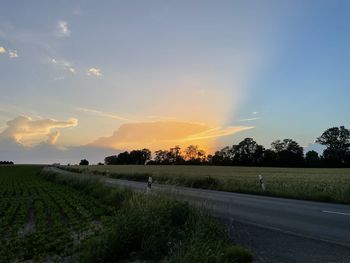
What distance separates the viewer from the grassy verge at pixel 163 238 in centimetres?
752

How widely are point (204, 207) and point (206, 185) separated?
58.6ft

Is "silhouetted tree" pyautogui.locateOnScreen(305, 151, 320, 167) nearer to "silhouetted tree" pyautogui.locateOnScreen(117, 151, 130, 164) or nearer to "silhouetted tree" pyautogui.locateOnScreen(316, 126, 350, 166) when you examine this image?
"silhouetted tree" pyautogui.locateOnScreen(316, 126, 350, 166)

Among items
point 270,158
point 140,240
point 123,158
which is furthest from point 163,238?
point 123,158

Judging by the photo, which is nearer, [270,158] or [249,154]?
[270,158]

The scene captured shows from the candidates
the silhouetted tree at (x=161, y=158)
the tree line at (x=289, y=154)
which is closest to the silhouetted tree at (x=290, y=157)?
the tree line at (x=289, y=154)

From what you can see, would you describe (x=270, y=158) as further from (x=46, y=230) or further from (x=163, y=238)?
(x=163, y=238)

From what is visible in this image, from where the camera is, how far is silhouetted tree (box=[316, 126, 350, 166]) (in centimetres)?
12925

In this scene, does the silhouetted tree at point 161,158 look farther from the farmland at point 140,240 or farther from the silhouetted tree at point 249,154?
the farmland at point 140,240

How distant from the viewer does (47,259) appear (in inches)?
382

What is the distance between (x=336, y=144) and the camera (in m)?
141

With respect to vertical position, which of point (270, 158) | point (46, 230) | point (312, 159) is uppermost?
point (270, 158)

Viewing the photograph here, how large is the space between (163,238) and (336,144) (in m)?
142

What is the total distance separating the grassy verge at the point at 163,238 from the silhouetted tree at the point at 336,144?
12372cm

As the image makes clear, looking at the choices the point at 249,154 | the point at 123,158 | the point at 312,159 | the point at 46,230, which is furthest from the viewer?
the point at 123,158
